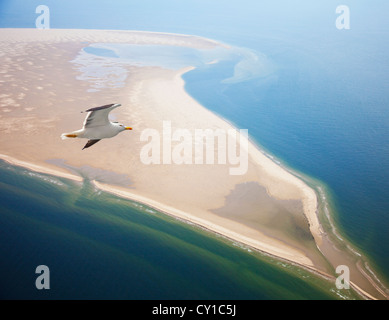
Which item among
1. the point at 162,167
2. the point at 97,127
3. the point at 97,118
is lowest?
the point at 162,167

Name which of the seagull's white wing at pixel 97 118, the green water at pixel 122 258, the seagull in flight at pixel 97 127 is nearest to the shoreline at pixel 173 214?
the green water at pixel 122 258

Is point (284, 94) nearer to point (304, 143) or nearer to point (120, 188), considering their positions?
point (304, 143)

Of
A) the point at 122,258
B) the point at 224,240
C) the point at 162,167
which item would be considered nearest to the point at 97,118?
the point at 122,258

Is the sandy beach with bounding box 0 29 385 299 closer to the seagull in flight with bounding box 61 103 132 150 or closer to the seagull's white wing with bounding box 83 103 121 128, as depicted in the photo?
the seagull in flight with bounding box 61 103 132 150

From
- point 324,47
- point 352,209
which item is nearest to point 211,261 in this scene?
point 352,209

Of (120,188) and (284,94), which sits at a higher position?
(284,94)

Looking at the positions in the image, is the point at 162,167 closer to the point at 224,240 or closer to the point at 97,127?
the point at 224,240
